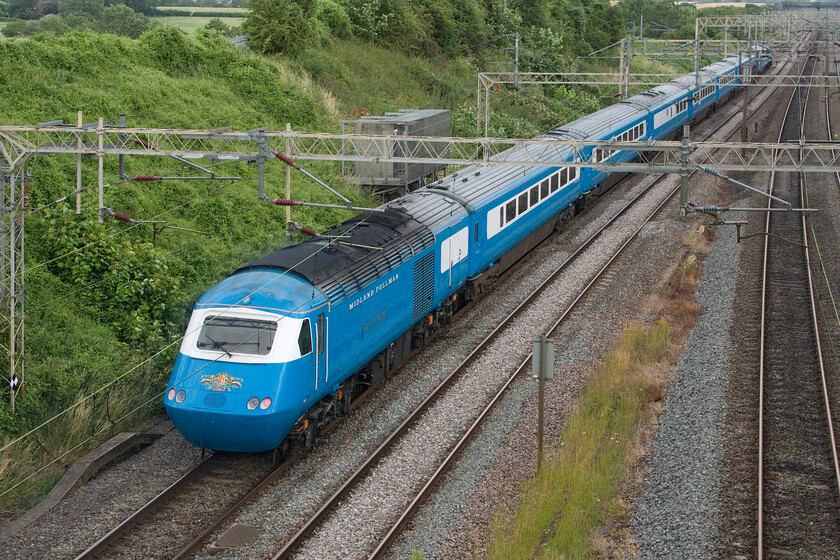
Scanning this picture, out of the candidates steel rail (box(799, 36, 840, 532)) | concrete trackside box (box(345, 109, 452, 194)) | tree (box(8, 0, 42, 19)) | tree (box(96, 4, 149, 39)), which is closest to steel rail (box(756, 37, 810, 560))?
steel rail (box(799, 36, 840, 532))

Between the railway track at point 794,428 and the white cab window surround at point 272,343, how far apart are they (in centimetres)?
697

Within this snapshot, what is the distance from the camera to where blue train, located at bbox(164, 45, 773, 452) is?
13.4 m

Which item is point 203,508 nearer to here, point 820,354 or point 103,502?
point 103,502

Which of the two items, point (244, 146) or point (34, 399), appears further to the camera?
point (244, 146)

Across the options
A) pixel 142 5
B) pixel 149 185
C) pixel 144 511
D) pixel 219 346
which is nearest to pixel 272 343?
pixel 219 346

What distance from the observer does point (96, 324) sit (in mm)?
18922

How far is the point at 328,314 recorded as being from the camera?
568 inches

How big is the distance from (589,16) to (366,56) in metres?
39.0

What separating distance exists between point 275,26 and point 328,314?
2991 centimetres

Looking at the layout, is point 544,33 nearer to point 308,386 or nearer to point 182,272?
point 182,272

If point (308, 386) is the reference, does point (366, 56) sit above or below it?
above

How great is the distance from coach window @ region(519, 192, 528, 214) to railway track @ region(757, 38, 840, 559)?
6.65 metres

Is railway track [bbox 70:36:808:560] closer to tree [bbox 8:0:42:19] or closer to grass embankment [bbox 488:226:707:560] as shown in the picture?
grass embankment [bbox 488:226:707:560]

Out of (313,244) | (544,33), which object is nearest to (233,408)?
(313,244)
